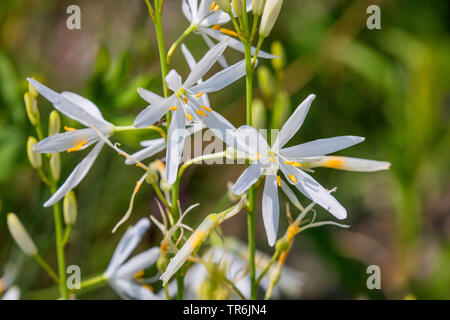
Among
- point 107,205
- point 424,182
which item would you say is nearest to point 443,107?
point 424,182

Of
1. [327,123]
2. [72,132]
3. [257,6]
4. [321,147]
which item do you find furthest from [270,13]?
[327,123]

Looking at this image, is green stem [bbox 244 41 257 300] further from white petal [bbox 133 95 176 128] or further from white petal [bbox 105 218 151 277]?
white petal [bbox 105 218 151 277]

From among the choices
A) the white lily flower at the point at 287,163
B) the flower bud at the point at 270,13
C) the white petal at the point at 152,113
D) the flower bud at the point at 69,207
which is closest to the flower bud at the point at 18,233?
the flower bud at the point at 69,207

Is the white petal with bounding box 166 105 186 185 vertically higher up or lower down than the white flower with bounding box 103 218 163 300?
higher up

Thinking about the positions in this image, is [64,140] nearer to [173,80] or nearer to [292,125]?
[173,80]

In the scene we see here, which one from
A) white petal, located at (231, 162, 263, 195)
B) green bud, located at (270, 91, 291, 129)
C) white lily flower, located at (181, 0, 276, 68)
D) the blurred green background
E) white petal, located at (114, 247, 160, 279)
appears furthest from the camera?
the blurred green background

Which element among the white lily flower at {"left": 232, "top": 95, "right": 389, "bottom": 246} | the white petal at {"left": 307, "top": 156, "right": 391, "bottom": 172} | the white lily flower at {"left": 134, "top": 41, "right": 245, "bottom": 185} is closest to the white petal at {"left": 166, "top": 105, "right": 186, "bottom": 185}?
the white lily flower at {"left": 134, "top": 41, "right": 245, "bottom": 185}
